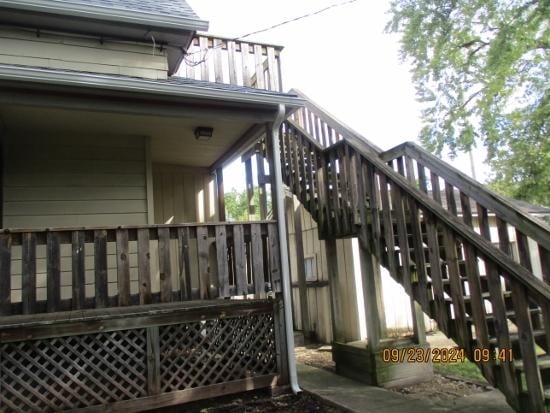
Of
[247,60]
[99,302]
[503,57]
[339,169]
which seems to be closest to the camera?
[99,302]

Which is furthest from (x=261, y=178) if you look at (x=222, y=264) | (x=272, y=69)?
(x=222, y=264)

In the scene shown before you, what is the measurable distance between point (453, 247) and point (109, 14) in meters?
4.53

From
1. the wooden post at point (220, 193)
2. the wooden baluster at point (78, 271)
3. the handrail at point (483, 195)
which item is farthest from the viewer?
the wooden post at point (220, 193)

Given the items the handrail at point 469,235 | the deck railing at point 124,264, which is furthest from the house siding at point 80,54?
the handrail at point 469,235

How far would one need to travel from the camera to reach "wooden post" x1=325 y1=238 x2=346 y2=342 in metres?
5.89

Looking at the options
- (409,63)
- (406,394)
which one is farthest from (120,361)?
(409,63)

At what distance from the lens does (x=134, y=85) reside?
167 inches

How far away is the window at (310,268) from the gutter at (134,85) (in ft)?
14.7

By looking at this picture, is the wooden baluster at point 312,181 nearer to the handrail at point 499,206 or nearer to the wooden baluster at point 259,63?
the wooden baluster at point 259,63

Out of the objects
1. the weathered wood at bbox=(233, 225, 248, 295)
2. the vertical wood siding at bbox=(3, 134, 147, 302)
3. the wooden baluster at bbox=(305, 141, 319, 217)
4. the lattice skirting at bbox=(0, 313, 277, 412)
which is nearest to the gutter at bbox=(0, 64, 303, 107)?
the wooden baluster at bbox=(305, 141, 319, 217)

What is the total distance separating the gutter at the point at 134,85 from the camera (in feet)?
12.8

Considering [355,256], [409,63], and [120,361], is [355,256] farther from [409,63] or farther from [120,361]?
[409,63]

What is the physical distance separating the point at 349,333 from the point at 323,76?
44.7 ft

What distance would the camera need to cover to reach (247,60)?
595 centimetres
